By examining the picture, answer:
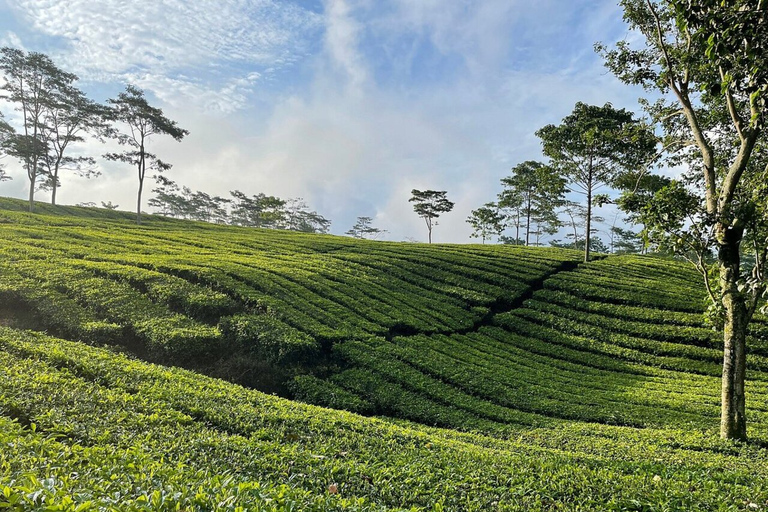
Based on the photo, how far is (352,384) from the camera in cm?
1102

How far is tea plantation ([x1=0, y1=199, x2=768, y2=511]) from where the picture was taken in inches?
179

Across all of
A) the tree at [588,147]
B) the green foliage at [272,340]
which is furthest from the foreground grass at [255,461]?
the tree at [588,147]

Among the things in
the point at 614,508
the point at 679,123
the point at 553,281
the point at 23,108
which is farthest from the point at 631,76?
the point at 23,108

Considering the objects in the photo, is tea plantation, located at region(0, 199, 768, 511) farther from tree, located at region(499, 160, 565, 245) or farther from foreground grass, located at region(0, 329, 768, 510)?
tree, located at region(499, 160, 565, 245)

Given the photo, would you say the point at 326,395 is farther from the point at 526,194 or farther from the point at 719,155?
the point at 526,194

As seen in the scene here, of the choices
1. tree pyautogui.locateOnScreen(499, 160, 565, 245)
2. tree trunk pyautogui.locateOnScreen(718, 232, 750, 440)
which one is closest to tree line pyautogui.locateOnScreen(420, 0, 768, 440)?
tree trunk pyautogui.locateOnScreen(718, 232, 750, 440)

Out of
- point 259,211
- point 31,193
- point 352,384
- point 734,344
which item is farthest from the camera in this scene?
point 259,211

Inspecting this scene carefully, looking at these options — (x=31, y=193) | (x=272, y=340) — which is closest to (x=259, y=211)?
(x=31, y=193)

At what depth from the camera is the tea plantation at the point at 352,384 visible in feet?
14.9

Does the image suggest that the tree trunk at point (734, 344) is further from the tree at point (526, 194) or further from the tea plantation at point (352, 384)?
the tree at point (526, 194)

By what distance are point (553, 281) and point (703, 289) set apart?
8232 mm

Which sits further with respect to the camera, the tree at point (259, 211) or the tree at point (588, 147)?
the tree at point (259, 211)

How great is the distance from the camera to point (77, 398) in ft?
18.3

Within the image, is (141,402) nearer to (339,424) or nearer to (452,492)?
(339,424)
